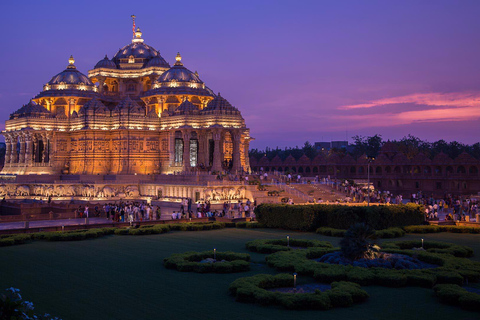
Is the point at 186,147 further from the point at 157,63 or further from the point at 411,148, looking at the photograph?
the point at 411,148

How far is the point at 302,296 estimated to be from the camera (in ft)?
47.4

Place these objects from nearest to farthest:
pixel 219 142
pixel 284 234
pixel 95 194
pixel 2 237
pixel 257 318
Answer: pixel 257 318 < pixel 2 237 < pixel 284 234 < pixel 95 194 < pixel 219 142

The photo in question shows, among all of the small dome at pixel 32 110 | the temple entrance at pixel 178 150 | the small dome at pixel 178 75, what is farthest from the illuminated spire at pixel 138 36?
the temple entrance at pixel 178 150

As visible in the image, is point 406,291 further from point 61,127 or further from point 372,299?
point 61,127

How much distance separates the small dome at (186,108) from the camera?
5609 centimetres

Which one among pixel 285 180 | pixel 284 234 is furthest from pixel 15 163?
pixel 284 234

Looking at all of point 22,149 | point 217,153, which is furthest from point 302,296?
point 22,149

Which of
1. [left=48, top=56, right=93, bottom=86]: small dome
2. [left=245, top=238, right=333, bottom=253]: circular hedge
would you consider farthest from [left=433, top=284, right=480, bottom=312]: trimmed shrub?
[left=48, top=56, right=93, bottom=86]: small dome

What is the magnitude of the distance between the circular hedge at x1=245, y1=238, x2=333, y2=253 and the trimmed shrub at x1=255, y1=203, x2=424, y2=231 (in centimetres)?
492

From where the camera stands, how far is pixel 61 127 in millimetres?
61281

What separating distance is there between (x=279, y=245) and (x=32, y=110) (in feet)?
149

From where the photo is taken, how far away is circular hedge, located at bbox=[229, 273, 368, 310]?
14.3 metres

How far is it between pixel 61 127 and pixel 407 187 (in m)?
41.6

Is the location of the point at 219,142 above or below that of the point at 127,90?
below
